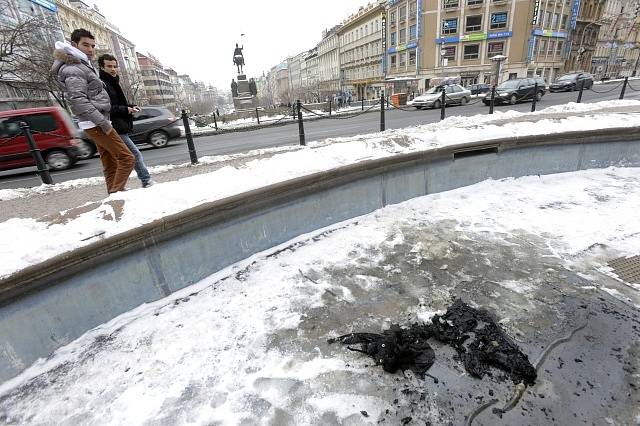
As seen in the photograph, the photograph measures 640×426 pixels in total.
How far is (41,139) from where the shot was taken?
8.72 meters

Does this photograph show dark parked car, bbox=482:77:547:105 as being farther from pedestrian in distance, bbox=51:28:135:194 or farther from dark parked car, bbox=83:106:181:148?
pedestrian in distance, bbox=51:28:135:194

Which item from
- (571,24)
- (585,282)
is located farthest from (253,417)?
(571,24)

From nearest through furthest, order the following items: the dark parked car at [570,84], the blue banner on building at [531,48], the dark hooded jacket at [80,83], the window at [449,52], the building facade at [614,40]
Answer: the dark hooded jacket at [80,83] → the dark parked car at [570,84] → the blue banner on building at [531,48] → the window at [449,52] → the building facade at [614,40]

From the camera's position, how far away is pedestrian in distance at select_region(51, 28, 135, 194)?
3502mm

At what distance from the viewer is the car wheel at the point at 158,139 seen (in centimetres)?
1260

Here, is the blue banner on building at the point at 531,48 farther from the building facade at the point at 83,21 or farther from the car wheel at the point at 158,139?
the building facade at the point at 83,21

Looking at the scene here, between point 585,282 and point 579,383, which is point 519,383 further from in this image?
point 585,282

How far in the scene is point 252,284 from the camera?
3242 millimetres

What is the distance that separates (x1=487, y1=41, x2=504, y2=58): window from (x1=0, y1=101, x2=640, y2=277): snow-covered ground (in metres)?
42.2

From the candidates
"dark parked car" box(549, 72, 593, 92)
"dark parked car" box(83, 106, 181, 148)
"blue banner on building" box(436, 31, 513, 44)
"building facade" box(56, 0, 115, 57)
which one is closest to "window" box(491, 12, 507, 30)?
"blue banner on building" box(436, 31, 513, 44)

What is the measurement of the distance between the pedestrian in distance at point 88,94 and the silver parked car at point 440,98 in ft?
60.1

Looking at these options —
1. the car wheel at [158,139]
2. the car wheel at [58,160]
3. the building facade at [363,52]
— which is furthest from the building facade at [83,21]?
the car wheel at [58,160]

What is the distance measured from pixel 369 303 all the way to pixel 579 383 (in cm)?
149

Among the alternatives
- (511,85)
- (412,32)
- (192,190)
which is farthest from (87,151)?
(412,32)
